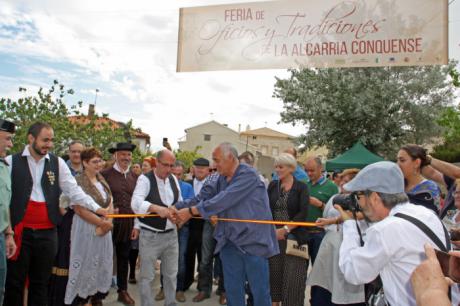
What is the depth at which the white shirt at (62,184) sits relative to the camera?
453 centimetres

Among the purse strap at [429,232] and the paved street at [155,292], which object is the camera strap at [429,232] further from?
the paved street at [155,292]

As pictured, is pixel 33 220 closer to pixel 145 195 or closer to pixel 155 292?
pixel 145 195

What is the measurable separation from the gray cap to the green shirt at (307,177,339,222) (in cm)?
317

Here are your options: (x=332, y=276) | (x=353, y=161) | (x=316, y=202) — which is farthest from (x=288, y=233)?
(x=353, y=161)

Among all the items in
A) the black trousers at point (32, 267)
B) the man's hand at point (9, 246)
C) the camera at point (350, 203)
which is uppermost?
the camera at point (350, 203)

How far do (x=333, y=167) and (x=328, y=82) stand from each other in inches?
268

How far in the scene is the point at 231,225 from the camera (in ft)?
14.8

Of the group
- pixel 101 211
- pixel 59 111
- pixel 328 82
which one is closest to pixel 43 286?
pixel 101 211

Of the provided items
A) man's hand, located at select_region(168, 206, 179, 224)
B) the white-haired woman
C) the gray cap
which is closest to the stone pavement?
the white-haired woman

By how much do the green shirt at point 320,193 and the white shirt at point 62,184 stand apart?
3.00m

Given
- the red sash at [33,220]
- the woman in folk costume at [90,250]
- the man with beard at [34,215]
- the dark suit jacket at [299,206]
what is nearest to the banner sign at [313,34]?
the dark suit jacket at [299,206]

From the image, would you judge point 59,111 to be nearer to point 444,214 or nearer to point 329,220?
point 329,220

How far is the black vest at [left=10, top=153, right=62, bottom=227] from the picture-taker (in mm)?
4324

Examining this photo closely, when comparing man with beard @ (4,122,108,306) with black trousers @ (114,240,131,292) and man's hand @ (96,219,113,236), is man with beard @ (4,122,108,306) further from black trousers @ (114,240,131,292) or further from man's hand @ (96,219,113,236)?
black trousers @ (114,240,131,292)
